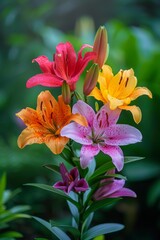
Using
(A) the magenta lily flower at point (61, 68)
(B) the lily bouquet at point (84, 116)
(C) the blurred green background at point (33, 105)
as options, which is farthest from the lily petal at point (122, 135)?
(C) the blurred green background at point (33, 105)

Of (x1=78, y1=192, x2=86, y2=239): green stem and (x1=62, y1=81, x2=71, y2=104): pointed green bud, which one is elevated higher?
(x1=62, y1=81, x2=71, y2=104): pointed green bud

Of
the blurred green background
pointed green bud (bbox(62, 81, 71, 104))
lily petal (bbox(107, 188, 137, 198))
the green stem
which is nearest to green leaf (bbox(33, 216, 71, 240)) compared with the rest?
the green stem

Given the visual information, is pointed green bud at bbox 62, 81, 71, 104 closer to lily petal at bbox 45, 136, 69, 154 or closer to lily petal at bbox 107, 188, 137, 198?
lily petal at bbox 45, 136, 69, 154

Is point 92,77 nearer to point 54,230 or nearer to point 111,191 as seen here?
point 111,191

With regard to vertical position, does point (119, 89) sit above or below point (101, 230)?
above

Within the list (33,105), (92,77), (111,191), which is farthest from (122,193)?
(33,105)

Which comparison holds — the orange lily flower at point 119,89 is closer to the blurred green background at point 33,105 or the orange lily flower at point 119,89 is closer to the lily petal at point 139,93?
the lily petal at point 139,93
